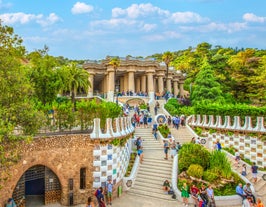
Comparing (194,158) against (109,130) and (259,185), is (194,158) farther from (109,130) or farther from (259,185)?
(109,130)

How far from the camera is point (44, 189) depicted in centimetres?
1611

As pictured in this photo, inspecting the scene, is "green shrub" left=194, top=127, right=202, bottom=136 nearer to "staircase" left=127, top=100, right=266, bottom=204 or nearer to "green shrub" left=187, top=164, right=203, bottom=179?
"staircase" left=127, top=100, right=266, bottom=204

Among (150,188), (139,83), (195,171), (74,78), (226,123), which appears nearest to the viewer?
Result: (195,171)

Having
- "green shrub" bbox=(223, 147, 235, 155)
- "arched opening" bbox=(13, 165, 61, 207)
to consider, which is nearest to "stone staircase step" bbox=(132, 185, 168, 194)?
"arched opening" bbox=(13, 165, 61, 207)

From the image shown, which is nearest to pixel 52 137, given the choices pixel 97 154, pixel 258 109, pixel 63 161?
pixel 63 161

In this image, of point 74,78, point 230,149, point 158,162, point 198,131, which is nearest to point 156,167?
point 158,162

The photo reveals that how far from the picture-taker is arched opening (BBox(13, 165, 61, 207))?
574 inches

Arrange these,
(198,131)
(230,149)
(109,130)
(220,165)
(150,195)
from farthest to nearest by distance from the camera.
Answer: (198,131) < (230,149) < (220,165) < (150,195) < (109,130)

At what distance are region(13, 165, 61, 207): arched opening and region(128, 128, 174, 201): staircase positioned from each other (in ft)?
16.5

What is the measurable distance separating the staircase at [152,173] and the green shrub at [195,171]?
1633 millimetres

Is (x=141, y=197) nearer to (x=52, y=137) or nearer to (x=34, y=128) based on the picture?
(x=52, y=137)

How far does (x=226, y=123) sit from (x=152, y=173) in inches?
387

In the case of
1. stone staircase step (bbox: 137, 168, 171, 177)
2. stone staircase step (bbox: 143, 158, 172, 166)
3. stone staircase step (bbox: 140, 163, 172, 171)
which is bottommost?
stone staircase step (bbox: 137, 168, 171, 177)

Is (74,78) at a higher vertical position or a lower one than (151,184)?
higher
